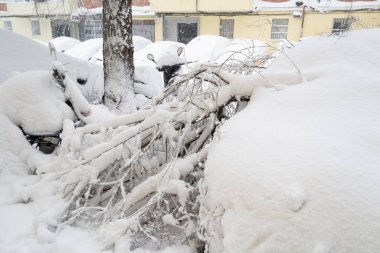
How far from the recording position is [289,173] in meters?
1.70

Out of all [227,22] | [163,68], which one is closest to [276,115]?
[163,68]

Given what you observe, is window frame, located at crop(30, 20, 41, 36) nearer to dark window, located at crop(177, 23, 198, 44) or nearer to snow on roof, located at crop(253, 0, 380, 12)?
dark window, located at crop(177, 23, 198, 44)

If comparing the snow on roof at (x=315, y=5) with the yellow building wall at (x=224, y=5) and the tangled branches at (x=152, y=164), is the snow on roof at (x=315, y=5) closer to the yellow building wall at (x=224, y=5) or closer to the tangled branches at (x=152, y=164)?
the yellow building wall at (x=224, y=5)

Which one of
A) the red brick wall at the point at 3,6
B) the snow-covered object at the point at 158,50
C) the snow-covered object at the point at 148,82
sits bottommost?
the snow-covered object at the point at 148,82

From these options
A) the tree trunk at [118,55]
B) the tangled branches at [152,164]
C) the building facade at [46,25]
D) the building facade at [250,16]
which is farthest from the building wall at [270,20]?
the tangled branches at [152,164]

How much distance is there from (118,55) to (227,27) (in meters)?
17.6

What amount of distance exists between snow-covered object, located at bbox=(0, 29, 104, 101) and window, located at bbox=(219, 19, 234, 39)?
659 inches

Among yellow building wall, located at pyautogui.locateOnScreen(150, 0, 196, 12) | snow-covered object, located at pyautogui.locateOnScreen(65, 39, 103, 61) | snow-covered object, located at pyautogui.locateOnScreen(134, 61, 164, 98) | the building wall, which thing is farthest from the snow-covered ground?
yellow building wall, located at pyautogui.locateOnScreen(150, 0, 196, 12)

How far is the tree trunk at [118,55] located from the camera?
5.14 m

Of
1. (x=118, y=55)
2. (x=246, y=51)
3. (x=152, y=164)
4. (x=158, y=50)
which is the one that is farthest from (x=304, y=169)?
(x=158, y=50)

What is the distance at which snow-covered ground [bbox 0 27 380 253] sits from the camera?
1.55 meters

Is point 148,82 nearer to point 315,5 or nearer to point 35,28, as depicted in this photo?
point 315,5

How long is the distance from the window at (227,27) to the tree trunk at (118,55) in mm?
17135

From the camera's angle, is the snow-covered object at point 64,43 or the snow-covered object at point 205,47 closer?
the snow-covered object at point 205,47
